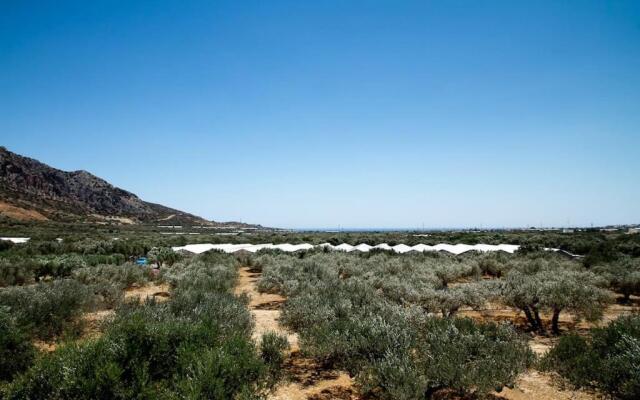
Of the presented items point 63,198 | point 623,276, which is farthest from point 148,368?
point 63,198

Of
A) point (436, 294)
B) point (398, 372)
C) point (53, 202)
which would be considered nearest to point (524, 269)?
point (436, 294)

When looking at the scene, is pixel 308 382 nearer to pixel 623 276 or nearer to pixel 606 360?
pixel 606 360

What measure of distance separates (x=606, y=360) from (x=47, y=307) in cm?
1366

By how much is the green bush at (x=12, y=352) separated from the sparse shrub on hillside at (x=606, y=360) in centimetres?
1056

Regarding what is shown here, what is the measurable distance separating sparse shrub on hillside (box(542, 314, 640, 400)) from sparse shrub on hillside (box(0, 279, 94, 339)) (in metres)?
12.3

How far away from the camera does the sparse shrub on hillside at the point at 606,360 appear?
5.73m

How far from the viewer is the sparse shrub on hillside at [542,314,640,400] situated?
18.8ft

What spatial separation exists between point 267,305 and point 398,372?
10.9 metres

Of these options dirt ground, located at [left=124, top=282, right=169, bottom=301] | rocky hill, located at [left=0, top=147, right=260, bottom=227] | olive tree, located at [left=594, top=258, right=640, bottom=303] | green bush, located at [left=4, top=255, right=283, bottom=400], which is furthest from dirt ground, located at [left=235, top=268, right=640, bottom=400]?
rocky hill, located at [left=0, top=147, right=260, bottom=227]

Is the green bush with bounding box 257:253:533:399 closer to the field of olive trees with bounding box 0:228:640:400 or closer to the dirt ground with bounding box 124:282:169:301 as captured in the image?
the field of olive trees with bounding box 0:228:640:400

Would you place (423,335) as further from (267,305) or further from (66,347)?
(267,305)

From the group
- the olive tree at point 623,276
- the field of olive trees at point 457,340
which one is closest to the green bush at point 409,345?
the field of olive trees at point 457,340

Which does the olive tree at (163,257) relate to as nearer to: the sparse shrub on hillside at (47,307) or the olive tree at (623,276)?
the sparse shrub on hillside at (47,307)

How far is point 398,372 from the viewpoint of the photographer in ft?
19.3
